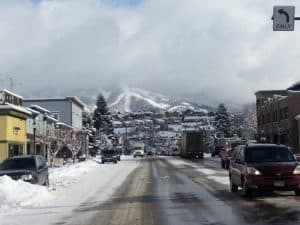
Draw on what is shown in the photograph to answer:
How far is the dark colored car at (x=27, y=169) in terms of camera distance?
972 inches

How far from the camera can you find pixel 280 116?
98750mm

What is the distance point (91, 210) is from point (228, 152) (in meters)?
30.0

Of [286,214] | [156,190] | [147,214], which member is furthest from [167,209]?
[156,190]

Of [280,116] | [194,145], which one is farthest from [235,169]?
[280,116]

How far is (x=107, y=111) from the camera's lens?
167m

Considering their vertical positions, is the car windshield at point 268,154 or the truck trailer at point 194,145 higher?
the truck trailer at point 194,145

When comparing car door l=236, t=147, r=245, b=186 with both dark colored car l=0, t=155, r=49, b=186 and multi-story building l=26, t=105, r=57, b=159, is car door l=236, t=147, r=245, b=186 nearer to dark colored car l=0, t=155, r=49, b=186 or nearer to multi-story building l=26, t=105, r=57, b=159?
dark colored car l=0, t=155, r=49, b=186

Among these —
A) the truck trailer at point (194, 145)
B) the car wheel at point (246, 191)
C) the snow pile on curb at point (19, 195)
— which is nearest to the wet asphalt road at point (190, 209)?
the car wheel at point (246, 191)

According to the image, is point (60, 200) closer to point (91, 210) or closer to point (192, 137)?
point (91, 210)

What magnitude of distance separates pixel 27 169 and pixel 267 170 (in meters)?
10.4

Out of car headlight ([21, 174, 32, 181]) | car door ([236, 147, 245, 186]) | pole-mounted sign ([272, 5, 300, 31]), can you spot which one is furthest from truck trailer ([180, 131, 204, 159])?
pole-mounted sign ([272, 5, 300, 31])

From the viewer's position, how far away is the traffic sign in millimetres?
18422

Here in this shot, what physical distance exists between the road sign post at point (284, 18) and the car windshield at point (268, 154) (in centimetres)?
458

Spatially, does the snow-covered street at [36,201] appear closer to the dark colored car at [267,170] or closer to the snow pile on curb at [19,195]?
the snow pile on curb at [19,195]
